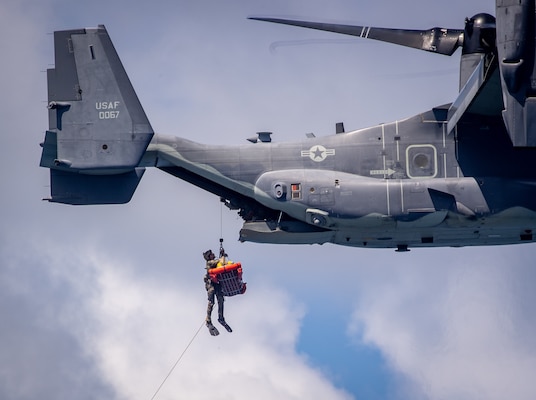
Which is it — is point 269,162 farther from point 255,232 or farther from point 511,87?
point 511,87

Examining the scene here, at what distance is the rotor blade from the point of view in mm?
30562

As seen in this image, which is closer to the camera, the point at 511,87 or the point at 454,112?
the point at 511,87

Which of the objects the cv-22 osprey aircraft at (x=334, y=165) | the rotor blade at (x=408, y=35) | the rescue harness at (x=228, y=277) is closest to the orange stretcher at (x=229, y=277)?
the rescue harness at (x=228, y=277)

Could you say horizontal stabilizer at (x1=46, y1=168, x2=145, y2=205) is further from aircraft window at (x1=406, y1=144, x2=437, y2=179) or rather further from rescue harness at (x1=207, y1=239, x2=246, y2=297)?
aircraft window at (x1=406, y1=144, x2=437, y2=179)

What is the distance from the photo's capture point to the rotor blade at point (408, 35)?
30.6 m

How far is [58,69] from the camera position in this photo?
32594mm

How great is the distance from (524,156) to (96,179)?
11.5 metres

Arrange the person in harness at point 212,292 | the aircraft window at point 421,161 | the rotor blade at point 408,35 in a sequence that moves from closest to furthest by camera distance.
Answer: the rotor blade at point 408,35 → the aircraft window at point 421,161 → the person in harness at point 212,292

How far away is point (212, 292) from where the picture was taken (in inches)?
1329

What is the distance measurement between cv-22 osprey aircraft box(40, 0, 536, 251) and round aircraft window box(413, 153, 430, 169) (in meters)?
0.03

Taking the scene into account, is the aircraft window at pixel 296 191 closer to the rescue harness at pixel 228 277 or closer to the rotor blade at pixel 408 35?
the rescue harness at pixel 228 277

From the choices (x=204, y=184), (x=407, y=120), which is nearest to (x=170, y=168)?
(x=204, y=184)

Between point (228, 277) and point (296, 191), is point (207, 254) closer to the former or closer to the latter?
point (228, 277)

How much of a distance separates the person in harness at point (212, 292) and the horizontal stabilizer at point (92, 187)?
2799 mm
